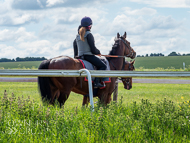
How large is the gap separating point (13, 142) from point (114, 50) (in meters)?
5.87

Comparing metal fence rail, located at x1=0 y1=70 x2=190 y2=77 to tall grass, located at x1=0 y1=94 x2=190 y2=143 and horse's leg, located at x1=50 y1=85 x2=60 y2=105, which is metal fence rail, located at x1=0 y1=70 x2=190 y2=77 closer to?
tall grass, located at x1=0 y1=94 x2=190 y2=143

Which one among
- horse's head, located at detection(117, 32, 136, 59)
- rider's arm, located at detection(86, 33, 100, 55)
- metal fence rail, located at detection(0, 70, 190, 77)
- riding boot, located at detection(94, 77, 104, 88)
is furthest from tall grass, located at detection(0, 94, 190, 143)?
horse's head, located at detection(117, 32, 136, 59)

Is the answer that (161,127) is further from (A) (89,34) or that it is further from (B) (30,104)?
(A) (89,34)

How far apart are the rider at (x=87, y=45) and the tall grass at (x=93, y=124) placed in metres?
2.52

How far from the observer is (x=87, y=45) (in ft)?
24.5

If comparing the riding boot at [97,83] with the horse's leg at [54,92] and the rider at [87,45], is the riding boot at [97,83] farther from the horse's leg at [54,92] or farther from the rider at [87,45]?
the horse's leg at [54,92]

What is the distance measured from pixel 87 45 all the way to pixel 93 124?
3.43m

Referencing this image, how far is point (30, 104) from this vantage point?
5.00 metres

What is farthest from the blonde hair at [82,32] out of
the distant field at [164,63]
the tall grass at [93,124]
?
the distant field at [164,63]

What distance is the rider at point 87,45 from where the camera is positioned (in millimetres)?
7302

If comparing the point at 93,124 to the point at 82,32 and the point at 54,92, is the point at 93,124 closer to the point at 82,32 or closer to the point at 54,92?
the point at 54,92

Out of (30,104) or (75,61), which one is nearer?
(30,104)

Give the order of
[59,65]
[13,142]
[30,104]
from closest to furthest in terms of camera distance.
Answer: [13,142] < [30,104] < [59,65]

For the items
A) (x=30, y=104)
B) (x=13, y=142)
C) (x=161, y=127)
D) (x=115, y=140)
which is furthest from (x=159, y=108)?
(x=13, y=142)
